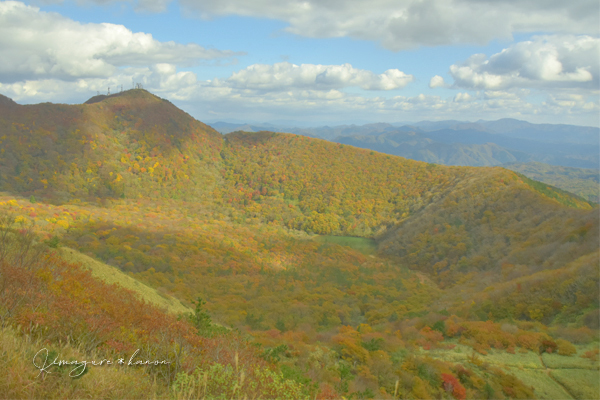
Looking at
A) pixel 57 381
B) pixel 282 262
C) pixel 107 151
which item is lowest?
pixel 282 262

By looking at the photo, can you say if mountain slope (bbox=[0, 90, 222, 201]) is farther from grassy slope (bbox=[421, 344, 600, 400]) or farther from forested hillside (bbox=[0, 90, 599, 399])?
grassy slope (bbox=[421, 344, 600, 400])

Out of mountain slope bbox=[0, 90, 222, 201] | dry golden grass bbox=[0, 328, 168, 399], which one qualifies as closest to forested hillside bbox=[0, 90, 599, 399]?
dry golden grass bbox=[0, 328, 168, 399]

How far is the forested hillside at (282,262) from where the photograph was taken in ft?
23.2

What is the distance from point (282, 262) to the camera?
4800 centimetres

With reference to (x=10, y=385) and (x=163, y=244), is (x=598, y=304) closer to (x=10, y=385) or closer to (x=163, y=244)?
(x=10, y=385)

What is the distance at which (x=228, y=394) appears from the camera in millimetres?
5133

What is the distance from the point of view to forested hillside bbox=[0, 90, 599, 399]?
7.09 metres

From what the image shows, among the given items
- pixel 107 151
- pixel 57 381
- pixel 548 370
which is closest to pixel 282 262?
pixel 548 370

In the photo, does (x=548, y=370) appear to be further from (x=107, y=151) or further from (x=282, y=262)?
(x=107, y=151)

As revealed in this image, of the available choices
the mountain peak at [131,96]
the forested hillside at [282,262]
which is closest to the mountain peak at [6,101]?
the forested hillside at [282,262]

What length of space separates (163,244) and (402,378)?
37254mm

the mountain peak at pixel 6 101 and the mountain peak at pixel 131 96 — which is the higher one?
the mountain peak at pixel 131 96

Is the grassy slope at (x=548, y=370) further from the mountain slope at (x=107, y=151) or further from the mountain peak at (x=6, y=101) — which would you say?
the mountain peak at (x=6, y=101)

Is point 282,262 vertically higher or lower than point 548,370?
lower
